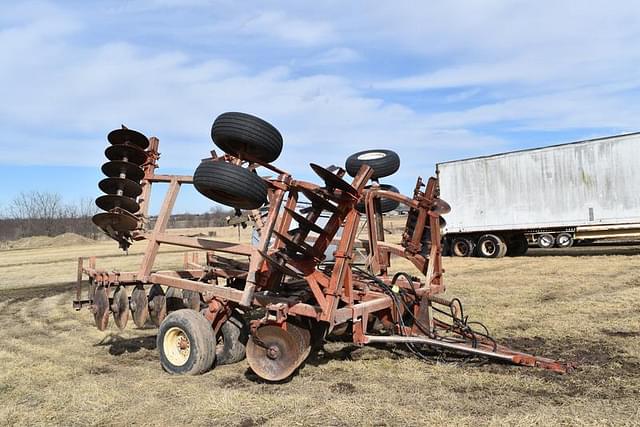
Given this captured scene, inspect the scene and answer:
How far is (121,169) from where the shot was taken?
6500 millimetres

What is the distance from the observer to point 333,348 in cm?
659

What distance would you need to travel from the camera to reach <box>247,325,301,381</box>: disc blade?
518 cm

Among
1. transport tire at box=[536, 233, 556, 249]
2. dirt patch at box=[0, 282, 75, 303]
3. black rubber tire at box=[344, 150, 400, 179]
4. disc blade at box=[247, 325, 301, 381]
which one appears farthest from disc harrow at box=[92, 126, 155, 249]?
transport tire at box=[536, 233, 556, 249]

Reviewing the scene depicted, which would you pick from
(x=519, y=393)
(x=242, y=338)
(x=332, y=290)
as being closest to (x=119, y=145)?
(x=242, y=338)

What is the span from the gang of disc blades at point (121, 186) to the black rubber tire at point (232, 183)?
168 centimetres

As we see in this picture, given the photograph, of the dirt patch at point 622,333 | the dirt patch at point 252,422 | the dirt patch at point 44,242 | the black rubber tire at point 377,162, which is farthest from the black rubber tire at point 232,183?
the dirt patch at point 44,242

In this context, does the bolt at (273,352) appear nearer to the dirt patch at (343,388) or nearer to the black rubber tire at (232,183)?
the dirt patch at (343,388)

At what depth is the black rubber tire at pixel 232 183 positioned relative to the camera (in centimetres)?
495

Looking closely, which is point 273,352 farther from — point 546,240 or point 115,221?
point 546,240

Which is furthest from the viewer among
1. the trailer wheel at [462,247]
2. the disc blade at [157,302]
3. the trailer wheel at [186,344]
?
the trailer wheel at [462,247]

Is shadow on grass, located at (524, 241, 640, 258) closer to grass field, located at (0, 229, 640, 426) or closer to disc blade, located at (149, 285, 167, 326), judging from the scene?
grass field, located at (0, 229, 640, 426)

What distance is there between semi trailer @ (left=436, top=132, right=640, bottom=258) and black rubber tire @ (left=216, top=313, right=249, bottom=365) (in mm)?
15261

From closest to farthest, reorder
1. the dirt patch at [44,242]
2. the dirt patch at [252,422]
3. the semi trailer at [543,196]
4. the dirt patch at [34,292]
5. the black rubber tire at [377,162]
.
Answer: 1. the dirt patch at [252,422]
2. the black rubber tire at [377,162]
3. the dirt patch at [34,292]
4. the semi trailer at [543,196]
5. the dirt patch at [44,242]

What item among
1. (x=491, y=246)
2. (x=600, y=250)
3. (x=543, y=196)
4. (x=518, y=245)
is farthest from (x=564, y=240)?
(x=491, y=246)
